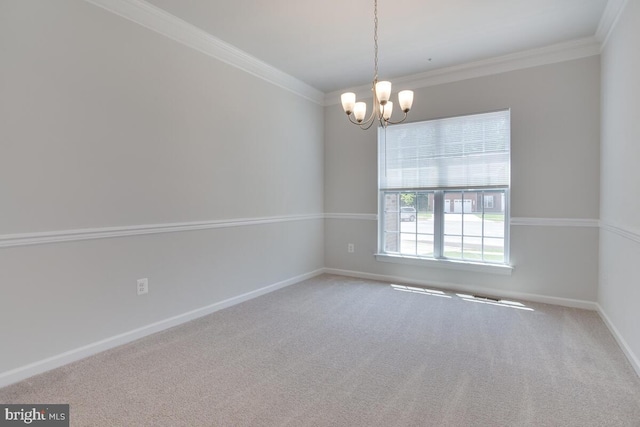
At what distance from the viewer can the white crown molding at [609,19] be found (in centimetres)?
254

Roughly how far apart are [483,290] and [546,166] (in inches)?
61.1

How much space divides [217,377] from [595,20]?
4227mm

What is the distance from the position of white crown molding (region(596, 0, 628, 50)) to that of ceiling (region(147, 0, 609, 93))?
51 mm

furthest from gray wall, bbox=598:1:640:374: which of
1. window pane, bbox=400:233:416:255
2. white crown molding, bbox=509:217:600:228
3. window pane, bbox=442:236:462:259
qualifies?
window pane, bbox=400:233:416:255

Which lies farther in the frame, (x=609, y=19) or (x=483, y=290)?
(x=483, y=290)

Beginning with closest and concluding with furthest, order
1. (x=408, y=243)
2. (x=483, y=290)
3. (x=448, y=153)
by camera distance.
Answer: (x=483, y=290) < (x=448, y=153) < (x=408, y=243)

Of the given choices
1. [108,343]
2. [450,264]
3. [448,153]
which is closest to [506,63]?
[448,153]

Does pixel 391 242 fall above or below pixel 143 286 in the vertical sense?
above

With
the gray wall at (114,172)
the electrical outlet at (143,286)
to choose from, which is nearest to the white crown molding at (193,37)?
the gray wall at (114,172)

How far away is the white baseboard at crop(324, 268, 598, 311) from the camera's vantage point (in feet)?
11.2

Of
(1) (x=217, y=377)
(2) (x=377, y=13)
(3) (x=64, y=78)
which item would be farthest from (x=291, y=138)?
(1) (x=217, y=377)

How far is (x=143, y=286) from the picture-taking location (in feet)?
8.85

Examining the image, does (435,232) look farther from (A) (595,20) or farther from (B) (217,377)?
(B) (217,377)

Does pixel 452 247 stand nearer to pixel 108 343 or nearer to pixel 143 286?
pixel 143 286
